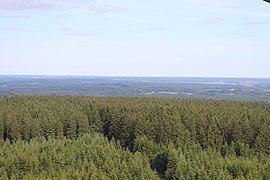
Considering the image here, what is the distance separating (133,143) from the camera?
78562mm

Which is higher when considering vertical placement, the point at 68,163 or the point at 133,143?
the point at 68,163

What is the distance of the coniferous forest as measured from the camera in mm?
55312

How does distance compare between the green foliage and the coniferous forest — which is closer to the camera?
the green foliage

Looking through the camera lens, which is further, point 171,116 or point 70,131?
point 70,131

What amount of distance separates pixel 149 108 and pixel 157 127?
1114 cm

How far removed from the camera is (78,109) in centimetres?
9406

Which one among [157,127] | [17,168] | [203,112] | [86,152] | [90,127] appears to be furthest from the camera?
[90,127]

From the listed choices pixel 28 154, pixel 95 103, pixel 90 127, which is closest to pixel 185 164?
pixel 28 154

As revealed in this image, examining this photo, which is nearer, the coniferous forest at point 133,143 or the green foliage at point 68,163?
the green foliage at point 68,163

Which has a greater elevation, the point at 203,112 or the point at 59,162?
the point at 203,112

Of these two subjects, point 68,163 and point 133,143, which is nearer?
point 68,163

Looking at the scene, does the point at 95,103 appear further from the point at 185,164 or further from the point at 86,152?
the point at 185,164

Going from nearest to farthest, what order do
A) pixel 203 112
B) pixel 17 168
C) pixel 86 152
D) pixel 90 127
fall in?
1. pixel 17 168
2. pixel 86 152
3. pixel 203 112
4. pixel 90 127

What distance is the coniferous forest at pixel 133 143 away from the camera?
181 ft
